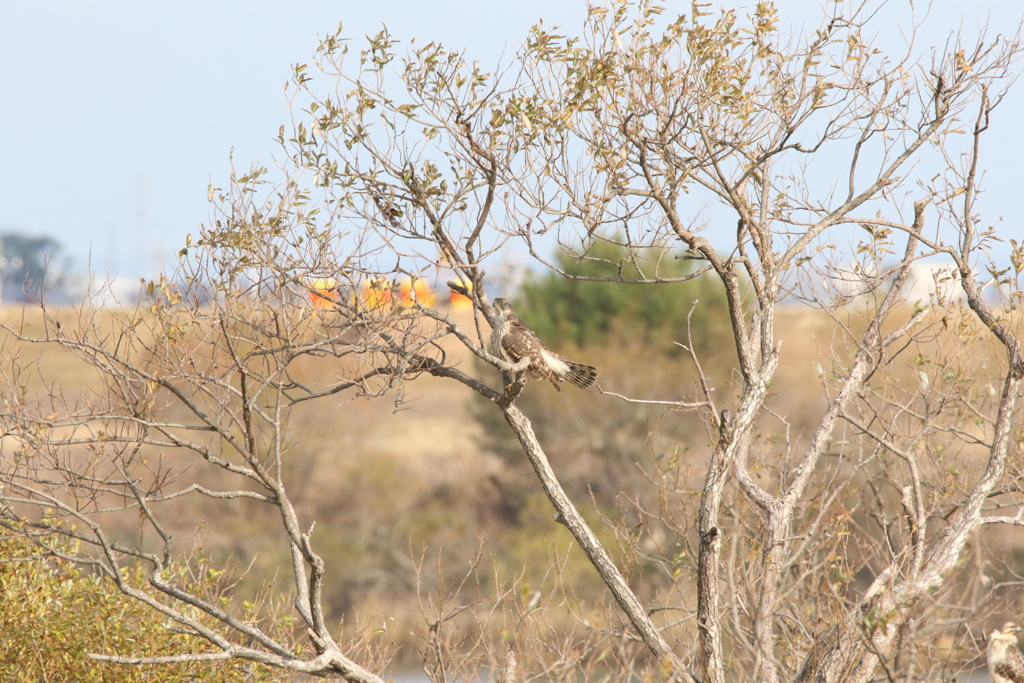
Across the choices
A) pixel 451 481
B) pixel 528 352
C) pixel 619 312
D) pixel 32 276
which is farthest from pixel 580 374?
pixel 451 481

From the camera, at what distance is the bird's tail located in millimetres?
7625

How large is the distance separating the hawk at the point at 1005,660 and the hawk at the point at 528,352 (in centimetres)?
325

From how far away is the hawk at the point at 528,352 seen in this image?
6965 mm

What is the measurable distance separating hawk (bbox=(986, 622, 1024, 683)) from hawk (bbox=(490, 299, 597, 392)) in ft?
10.7

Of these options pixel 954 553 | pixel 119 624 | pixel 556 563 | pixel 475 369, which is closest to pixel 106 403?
pixel 119 624

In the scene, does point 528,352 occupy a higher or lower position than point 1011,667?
higher

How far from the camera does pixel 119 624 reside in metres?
6.73

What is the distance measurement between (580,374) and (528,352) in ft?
2.46

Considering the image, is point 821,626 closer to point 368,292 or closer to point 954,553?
point 954,553

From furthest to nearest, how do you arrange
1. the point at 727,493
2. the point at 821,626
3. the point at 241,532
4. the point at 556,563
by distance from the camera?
the point at 241,532
the point at 727,493
the point at 821,626
the point at 556,563

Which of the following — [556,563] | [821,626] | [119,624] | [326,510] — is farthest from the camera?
[326,510]

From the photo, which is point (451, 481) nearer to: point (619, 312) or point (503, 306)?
point (619, 312)

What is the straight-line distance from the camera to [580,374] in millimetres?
7684

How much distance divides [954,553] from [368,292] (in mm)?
3959
